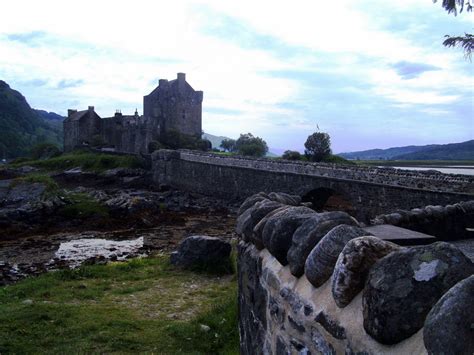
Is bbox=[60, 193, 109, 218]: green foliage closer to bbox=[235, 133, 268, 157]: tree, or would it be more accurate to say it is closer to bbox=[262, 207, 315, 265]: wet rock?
bbox=[262, 207, 315, 265]: wet rock

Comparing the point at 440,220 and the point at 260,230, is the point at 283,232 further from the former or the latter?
the point at 440,220

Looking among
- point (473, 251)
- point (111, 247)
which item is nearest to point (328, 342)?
point (473, 251)

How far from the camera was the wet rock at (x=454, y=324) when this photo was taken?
144 centimetres

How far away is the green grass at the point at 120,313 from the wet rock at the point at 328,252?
14.4 feet

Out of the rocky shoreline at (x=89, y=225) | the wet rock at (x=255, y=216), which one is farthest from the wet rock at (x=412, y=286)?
the rocky shoreline at (x=89, y=225)

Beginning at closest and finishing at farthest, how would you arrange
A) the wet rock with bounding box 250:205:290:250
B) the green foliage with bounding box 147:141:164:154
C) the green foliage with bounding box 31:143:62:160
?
the wet rock with bounding box 250:205:290:250 → the green foliage with bounding box 147:141:164:154 → the green foliage with bounding box 31:143:62:160

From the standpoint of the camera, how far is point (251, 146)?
2667 inches

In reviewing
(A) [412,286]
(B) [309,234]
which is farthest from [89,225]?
(A) [412,286]

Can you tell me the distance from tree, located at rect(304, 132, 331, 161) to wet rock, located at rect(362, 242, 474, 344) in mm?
44677

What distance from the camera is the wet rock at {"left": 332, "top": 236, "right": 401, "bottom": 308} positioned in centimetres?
206

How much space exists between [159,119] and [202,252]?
5255 centimetres

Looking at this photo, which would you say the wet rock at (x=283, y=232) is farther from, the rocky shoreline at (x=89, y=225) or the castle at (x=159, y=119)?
the castle at (x=159, y=119)

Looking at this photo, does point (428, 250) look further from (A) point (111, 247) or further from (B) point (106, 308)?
(A) point (111, 247)

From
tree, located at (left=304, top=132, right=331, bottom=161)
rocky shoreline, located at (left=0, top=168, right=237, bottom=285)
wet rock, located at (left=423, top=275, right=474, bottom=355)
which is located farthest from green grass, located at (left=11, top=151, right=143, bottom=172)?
wet rock, located at (left=423, top=275, right=474, bottom=355)
